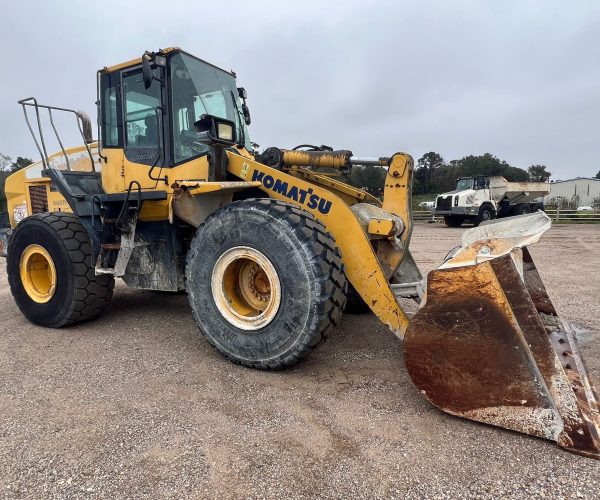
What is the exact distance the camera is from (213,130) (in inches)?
132

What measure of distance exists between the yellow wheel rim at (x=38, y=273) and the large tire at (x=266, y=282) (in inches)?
75.6

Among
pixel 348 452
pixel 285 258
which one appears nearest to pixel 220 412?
pixel 348 452

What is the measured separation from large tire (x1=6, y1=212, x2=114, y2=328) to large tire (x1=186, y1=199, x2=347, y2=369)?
146 centimetres

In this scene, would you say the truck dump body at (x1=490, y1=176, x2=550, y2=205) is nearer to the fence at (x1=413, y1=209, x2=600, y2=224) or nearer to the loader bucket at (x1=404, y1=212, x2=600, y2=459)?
the fence at (x1=413, y1=209, x2=600, y2=224)

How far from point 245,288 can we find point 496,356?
1.86 metres

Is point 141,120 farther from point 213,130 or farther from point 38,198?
point 38,198

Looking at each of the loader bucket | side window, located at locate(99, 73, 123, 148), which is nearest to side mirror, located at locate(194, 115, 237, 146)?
side window, located at locate(99, 73, 123, 148)

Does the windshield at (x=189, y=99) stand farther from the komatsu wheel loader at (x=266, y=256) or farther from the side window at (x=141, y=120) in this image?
the side window at (x=141, y=120)

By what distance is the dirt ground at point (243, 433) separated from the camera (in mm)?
1859

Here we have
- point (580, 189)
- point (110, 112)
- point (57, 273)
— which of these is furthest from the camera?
point (580, 189)

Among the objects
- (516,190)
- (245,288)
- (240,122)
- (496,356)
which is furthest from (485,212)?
(496,356)

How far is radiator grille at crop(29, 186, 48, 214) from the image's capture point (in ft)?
17.1

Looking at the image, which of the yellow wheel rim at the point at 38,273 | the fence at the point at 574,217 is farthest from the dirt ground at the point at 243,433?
the fence at the point at 574,217

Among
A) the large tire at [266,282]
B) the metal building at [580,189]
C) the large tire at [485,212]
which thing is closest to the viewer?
the large tire at [266,282]
